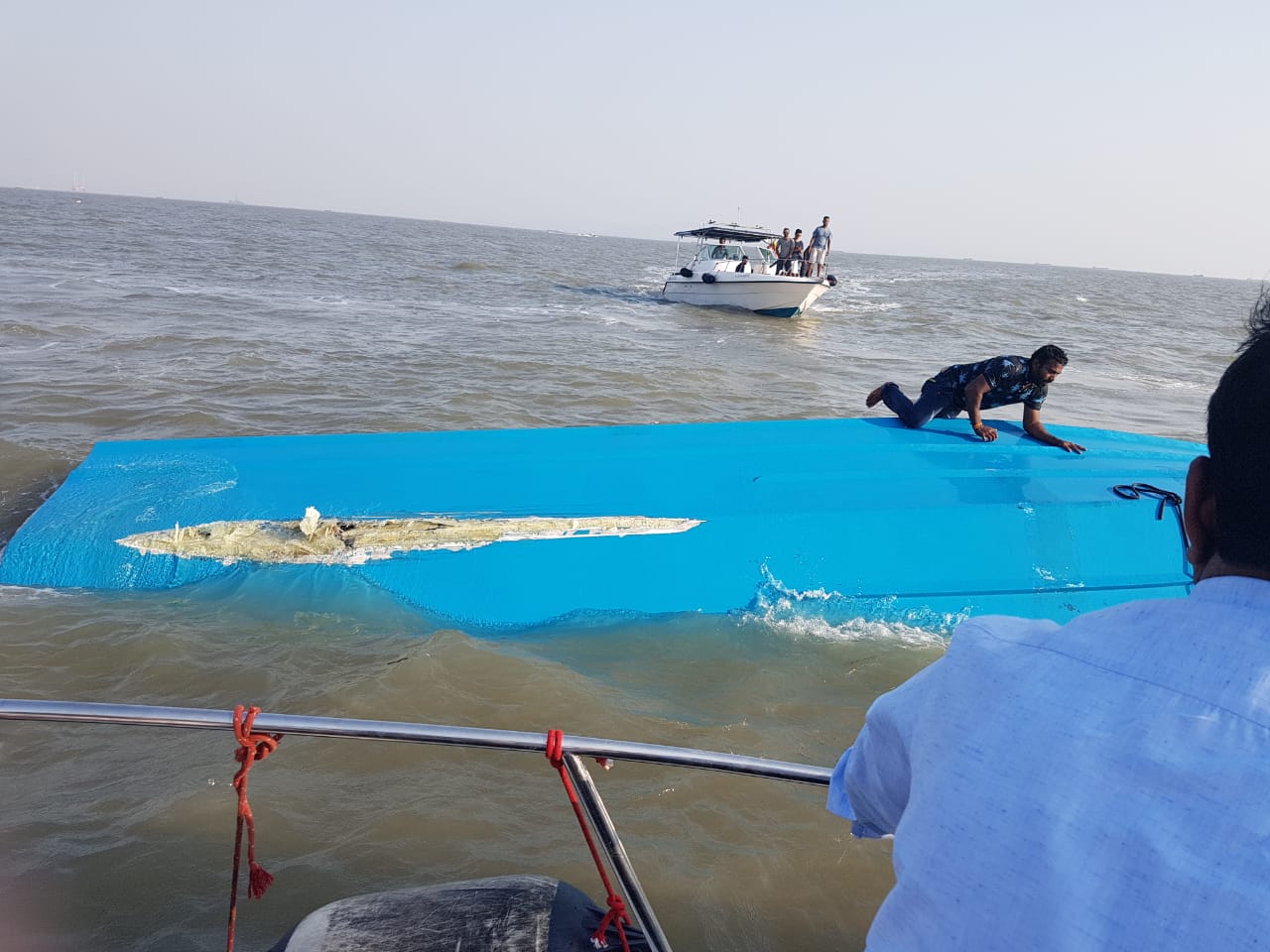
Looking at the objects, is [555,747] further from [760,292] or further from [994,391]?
[760,292]

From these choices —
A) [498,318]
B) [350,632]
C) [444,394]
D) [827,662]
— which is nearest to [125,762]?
[350,632]

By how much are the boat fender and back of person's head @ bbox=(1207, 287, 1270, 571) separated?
1.19 meters

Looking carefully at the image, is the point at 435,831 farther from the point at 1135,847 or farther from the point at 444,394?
the point at 444,394

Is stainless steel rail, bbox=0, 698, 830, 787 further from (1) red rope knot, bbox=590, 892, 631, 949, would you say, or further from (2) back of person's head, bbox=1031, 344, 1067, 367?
(2) back of person's head, bbox=1031, 344, 1067, 367

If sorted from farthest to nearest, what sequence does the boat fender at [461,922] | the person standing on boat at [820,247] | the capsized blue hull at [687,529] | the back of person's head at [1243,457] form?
the person standing on boat at [820,247] < the capsized blue hull at [687,529] < the boat fender at [461,922] < the back of person's head at [1243,457]

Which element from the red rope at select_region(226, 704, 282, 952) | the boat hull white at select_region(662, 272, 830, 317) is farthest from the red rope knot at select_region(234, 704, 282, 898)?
the boat hull white at select_region(662, 272, 830, 317)

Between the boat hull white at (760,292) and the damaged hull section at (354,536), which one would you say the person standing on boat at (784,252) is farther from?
the damaged hull section at (354,536)

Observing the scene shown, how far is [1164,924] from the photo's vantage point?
71 centimetres

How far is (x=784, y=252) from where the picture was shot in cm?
2147

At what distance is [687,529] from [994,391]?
2.28 meters

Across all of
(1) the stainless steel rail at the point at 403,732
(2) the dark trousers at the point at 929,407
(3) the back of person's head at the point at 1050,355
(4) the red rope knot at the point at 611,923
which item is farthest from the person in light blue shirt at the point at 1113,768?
(2) the dark trousers at the point at 929,407

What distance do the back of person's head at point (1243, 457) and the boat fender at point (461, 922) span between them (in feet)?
3.90

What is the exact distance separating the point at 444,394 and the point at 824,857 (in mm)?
7947

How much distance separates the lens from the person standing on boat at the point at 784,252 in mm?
21078
